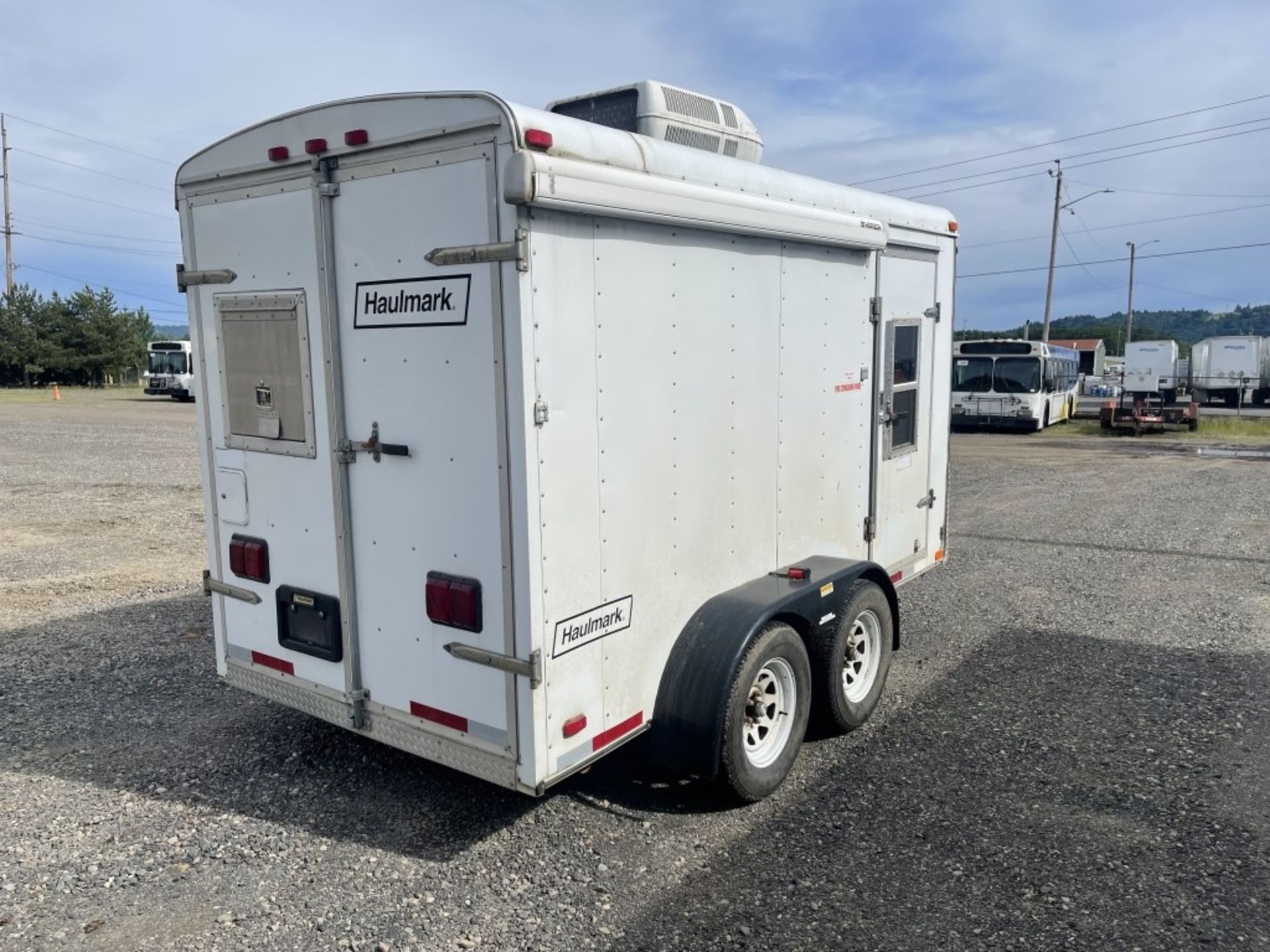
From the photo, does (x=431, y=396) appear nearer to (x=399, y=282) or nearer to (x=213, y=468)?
(x=399, y=282)

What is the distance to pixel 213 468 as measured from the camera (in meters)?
4.38

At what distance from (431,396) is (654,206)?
3.72ft

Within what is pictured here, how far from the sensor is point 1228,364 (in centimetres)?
3634

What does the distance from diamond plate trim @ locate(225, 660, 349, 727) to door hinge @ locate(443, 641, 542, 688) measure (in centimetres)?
79

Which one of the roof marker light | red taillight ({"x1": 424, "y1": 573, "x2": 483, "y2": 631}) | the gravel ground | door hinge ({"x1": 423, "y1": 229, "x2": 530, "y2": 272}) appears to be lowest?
the gravel ground

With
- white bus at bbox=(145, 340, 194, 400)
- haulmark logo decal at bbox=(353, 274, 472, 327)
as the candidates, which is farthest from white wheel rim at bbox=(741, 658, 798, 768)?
white bus at bbox=(145, 340, 194, 400)

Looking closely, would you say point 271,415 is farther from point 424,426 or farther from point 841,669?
point 841,669

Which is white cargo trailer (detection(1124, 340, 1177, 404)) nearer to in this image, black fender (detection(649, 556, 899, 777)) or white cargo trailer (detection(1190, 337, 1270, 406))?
white cargo trailer (detection(1190, 337, 1270, 406))

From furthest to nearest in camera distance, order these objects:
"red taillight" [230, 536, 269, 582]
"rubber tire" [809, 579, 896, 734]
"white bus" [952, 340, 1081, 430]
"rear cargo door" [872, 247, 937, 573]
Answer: "white bus" [952, 340, 1081, 430]
"rear cargo door" [872, 247, 937, 573]
"rubber tire" [809, 579, 896, 734]
"red taillight" [230, 536, 269, 582]

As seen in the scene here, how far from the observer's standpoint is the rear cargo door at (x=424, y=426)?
132 inches

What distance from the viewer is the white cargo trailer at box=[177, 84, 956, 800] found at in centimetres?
337

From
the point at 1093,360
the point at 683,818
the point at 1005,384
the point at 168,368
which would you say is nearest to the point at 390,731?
the point at 683,818

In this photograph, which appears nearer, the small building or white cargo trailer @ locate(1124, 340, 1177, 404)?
white cargo trailer @ locate(1124, 340, 1177, 404)

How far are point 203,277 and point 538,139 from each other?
189cm
